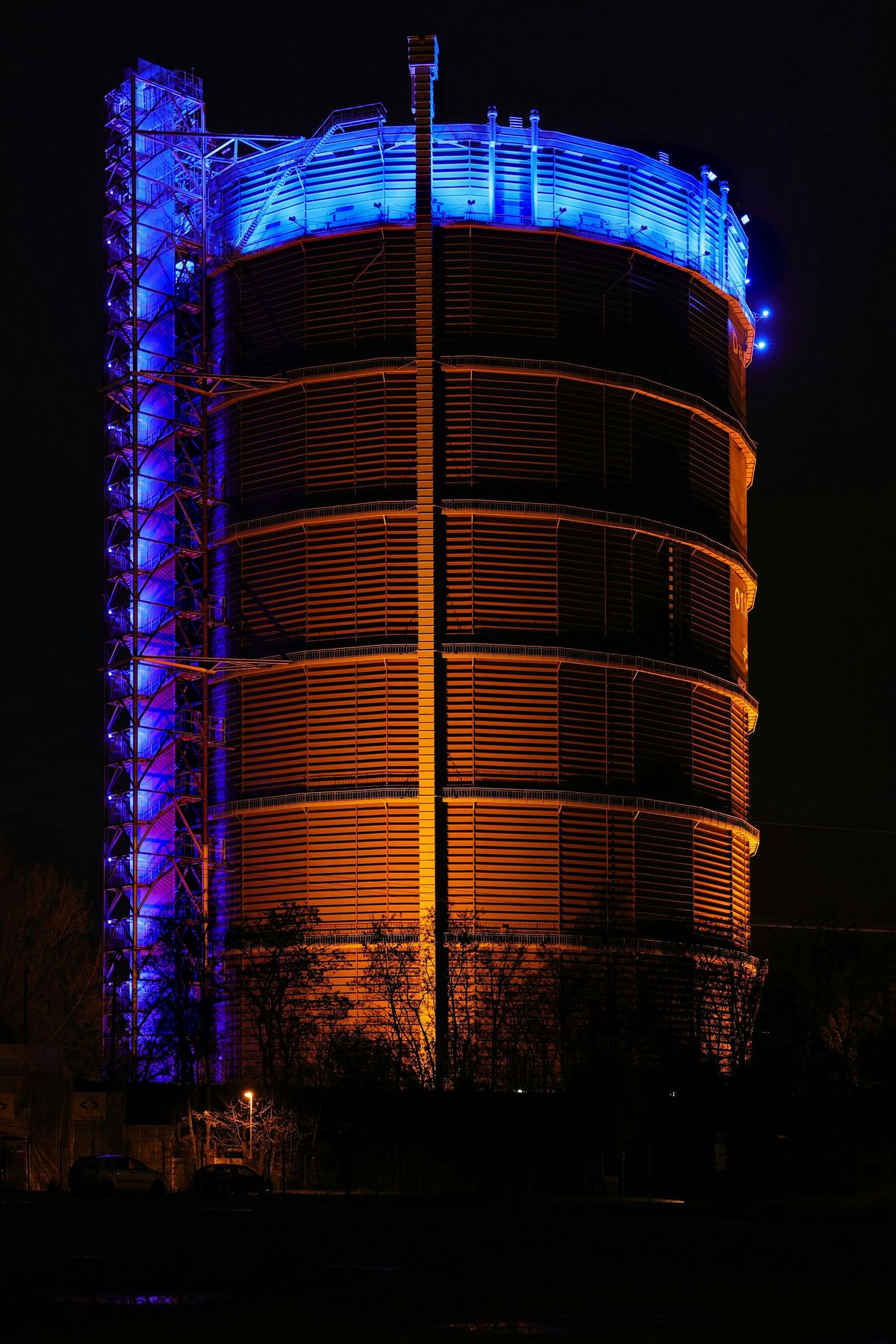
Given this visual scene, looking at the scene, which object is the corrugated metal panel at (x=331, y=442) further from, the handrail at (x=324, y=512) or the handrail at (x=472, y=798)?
the handrail at (x=472, y=798)

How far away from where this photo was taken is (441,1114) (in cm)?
4356

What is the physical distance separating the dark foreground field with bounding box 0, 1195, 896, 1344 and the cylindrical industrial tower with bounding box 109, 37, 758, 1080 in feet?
62.9

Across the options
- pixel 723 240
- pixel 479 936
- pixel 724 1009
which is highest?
pixel 723 240

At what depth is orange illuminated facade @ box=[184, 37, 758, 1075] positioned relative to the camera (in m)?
50.1

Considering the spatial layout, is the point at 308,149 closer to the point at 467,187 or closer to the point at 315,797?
the point at 467,187

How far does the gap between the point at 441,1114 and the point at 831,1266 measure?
22848 millimetres

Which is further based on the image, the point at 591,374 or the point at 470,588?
the point at 591,374

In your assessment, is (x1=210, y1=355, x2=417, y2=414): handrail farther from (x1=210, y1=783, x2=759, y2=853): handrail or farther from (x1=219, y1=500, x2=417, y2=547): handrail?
(x1=210, y1=783, x2=759, y2=853): handrail

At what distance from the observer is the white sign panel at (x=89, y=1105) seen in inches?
1948

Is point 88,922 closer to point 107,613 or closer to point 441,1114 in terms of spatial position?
point 107,613

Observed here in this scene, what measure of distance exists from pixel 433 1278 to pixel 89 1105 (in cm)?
3213

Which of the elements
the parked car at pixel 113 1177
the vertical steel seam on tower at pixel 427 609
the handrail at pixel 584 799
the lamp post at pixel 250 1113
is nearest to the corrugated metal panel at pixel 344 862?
the vertical steel seam on tower at pixel 427 609

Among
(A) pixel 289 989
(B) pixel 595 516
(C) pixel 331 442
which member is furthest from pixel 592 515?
(A) pixel 289 989

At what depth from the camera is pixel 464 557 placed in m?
51.1
